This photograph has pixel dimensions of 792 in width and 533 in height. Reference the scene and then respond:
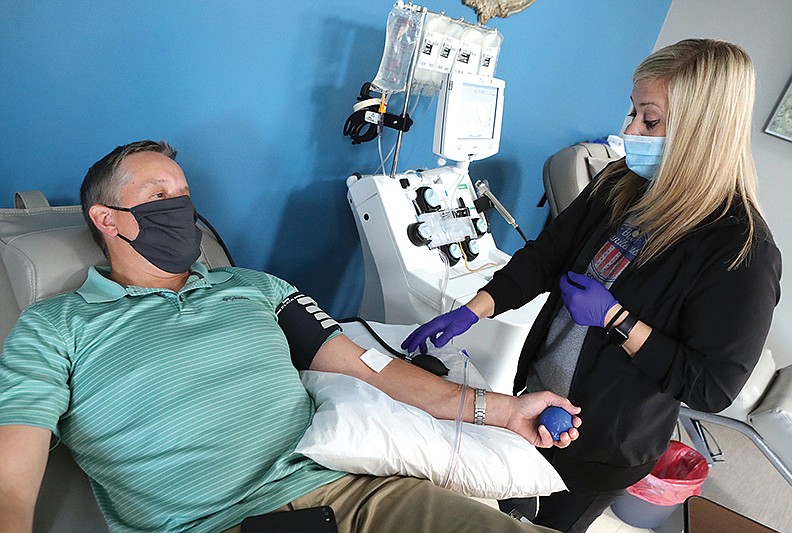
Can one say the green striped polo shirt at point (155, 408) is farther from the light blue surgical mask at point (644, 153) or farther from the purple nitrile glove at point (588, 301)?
the light blue surgical mask at point (644, 153)

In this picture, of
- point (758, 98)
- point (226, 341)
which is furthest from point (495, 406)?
point (758, 98)

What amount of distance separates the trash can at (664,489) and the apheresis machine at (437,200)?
690 millimetres

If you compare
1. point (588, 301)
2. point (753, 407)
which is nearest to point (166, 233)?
point (588, 301)

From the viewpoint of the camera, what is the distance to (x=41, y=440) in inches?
37.0

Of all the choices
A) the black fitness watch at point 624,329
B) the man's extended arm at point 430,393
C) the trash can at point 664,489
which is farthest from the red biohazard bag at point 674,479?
the black fitness watch at point 624,329

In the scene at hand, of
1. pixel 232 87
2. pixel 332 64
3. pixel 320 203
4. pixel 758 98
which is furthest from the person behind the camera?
pixel 758 98

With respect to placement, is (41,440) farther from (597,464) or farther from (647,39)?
(647,39)

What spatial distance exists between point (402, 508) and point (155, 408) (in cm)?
51

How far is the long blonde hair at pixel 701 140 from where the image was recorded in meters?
1.03

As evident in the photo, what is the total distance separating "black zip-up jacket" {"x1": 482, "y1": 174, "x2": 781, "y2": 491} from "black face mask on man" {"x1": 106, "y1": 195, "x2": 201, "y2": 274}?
776 mm

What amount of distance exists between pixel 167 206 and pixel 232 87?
0.59 m

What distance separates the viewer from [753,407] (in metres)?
2.08

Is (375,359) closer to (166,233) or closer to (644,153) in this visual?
(166,233)

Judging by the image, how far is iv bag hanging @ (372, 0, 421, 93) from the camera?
175 cm
